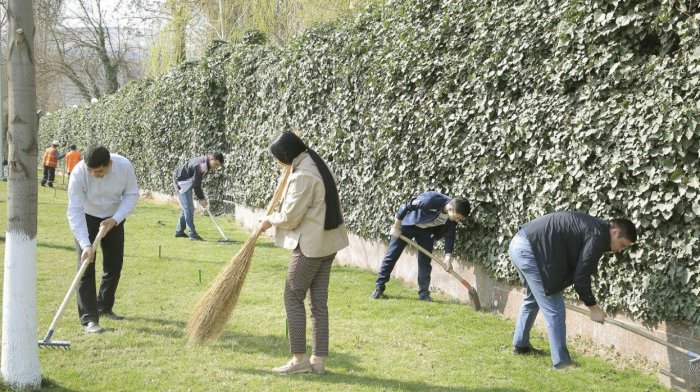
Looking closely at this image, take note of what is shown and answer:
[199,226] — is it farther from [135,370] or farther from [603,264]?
[603,264]

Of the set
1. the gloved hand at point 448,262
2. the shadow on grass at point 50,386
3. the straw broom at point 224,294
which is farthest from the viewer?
the gloved hand at point 448,262

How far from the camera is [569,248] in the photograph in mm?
5461

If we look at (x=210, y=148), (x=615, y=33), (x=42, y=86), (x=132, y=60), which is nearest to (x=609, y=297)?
(x=615, y=33)

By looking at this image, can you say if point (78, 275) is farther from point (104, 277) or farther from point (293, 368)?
point (293, 368)

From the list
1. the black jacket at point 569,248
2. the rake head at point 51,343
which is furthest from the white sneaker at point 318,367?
the rake head at point 51,343

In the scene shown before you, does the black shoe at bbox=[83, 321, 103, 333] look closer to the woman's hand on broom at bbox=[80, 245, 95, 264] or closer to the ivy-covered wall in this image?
the woman's hand on broom at bbox=[80, 245, 95, 264]

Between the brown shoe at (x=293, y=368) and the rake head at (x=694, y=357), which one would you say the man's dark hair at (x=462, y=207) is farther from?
the rake head at (x=694, y=357)

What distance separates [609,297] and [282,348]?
2.90 meters

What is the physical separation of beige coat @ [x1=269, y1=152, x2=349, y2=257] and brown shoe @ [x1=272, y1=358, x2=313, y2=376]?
91cm

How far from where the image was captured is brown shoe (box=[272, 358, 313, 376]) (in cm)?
529

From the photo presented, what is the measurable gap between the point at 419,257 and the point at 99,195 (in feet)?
12.0

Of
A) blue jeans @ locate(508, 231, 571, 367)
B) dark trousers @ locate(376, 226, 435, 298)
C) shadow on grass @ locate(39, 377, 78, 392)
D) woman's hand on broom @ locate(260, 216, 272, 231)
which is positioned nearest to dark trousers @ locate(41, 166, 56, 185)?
dark trousers @ locate(376, 226, 435, 298)

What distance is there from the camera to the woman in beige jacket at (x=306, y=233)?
504cm

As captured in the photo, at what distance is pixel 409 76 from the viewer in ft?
26.8
